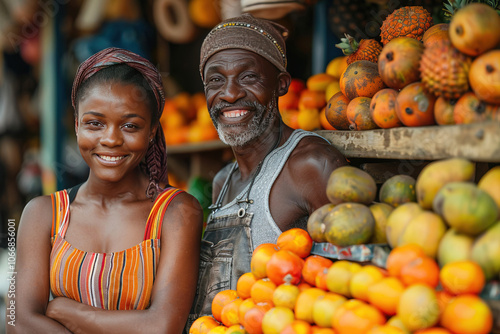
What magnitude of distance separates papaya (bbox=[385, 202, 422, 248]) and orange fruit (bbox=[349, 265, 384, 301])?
0.12 m

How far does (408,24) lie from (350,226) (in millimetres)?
1103

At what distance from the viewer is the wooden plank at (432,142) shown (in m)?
1.55

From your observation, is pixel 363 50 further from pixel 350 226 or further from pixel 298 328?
pixel 298 328

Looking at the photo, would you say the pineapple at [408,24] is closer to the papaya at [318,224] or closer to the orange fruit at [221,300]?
the papaya at [318,224]

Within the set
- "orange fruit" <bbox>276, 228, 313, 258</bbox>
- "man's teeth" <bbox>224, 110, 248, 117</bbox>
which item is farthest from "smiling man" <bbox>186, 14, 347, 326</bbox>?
"orange fruit" <bbox>276, 228, 313, 258</bbox>

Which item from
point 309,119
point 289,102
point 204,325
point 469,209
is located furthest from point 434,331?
point 289,102

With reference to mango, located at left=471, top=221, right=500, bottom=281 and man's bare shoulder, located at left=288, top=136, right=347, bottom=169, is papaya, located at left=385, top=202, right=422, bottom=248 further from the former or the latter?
man's bare shoulder, located at left=288, top=136, right=347, bottom=169

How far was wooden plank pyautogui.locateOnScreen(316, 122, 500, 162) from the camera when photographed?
1.55 m

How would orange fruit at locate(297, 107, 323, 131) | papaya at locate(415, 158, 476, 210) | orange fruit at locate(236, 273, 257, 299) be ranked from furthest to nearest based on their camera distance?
orange fruit at locate(297, 107, 323, 131) < orange fruit at locate(236, 273, 257, 299) < papaya at locate(415, 158, 476, 210)

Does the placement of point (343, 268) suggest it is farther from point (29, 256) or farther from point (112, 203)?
point (29, 256)

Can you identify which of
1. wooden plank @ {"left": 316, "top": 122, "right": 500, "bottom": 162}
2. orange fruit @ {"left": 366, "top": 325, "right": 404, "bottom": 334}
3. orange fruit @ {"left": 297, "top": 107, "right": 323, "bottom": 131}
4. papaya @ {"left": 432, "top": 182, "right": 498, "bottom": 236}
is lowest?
orange fruit @ {"left": 366, "top": 325, "right": 404, "bottom": 334}

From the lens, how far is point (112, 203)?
99.1 inches

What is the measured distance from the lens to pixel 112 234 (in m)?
2.42

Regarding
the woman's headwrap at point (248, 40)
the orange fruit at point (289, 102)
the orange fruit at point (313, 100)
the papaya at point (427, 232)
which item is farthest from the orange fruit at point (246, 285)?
the orange fruit at point (289, 102)
